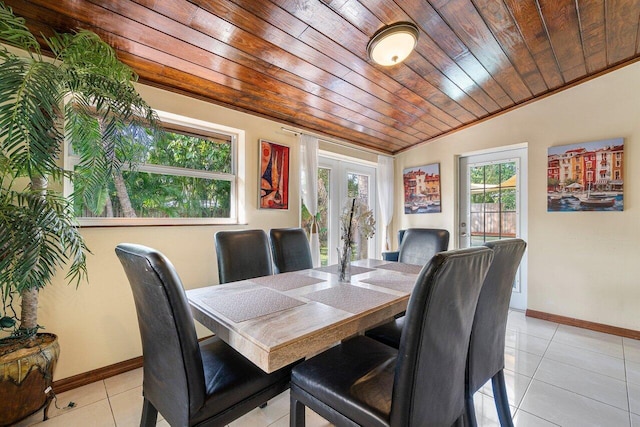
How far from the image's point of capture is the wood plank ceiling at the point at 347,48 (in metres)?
1.58

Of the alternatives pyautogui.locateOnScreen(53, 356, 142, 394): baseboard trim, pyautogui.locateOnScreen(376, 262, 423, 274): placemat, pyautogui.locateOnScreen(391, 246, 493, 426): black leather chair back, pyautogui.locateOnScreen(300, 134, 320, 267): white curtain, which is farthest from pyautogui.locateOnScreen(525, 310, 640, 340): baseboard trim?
pyautogui.locateOnScreen(53, 356, 142, 394): baseboard trim

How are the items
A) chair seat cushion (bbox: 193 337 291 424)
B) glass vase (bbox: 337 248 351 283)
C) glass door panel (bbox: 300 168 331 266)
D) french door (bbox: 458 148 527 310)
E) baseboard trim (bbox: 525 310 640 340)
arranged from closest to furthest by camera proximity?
chair seat cushion (bbox: 193 337 291 424) → glass vase (bbox: 337 248 351 283) → baseboard trim (bbox: 525 310 640 340) → french door (bbox: 458 148 527 310) → glass door panel (bbox: 300 168 331 266)

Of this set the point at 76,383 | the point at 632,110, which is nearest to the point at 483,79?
the point at 632,110

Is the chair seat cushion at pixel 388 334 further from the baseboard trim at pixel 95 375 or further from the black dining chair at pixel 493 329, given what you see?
the baseboard trim at pixel 95 375

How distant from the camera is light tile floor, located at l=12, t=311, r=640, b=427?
1565 mm

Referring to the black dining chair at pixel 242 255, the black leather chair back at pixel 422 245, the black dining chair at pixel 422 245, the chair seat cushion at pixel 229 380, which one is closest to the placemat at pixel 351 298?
the chair seat cushion at pixel 229 380

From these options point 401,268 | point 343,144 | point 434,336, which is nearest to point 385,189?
point 343,144

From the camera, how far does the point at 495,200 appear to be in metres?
3.55

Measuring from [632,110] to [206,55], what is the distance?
381cm

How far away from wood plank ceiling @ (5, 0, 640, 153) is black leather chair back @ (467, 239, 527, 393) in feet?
4.92

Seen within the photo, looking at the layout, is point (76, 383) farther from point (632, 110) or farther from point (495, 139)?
point (632, 110)

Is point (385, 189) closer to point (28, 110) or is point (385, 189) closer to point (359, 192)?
point (359, 192)

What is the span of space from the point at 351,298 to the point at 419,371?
0.55m

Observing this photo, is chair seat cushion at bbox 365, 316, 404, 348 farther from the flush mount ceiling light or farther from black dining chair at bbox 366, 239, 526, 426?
the flush mount ceiling light
